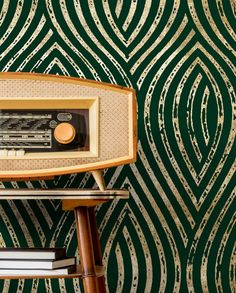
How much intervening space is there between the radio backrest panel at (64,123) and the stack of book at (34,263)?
0.71 feet

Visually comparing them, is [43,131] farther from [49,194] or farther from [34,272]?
[34,272]

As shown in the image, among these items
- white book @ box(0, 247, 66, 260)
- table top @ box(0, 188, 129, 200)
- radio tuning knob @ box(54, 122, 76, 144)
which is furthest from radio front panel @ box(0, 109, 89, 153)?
white book @ box(0, 247, 66, 260)

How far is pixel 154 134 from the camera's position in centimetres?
198

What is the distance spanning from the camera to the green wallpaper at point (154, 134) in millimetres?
1949

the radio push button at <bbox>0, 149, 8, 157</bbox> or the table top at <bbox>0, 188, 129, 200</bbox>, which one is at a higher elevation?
the radio push button at <bbox>0, 149, 8, 157</bbox>

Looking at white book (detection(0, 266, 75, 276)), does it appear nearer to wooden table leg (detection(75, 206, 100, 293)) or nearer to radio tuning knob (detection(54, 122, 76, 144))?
wooden table leg (detection(75, 206, 100, 293))

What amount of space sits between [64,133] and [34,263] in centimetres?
35

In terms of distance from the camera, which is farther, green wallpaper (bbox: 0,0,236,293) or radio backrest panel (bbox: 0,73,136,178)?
green wallpaper (bbox: 0,0,236,293)

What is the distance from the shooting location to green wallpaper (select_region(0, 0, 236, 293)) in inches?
76.7

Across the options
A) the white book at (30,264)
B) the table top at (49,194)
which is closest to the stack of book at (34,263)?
the white book at (30,264)

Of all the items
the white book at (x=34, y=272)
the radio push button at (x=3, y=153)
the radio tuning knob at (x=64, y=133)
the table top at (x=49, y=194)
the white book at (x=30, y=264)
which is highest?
the radio tuning knob at (x=64, y=133)

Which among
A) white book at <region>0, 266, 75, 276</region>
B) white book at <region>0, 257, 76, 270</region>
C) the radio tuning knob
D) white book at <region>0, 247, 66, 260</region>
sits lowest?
white book at <region>0, 266, 75, 276</region>

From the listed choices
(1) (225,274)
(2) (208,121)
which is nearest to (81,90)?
(2) (208,121)

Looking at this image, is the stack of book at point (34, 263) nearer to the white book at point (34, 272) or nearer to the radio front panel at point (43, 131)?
the white book at point (34, 272)
